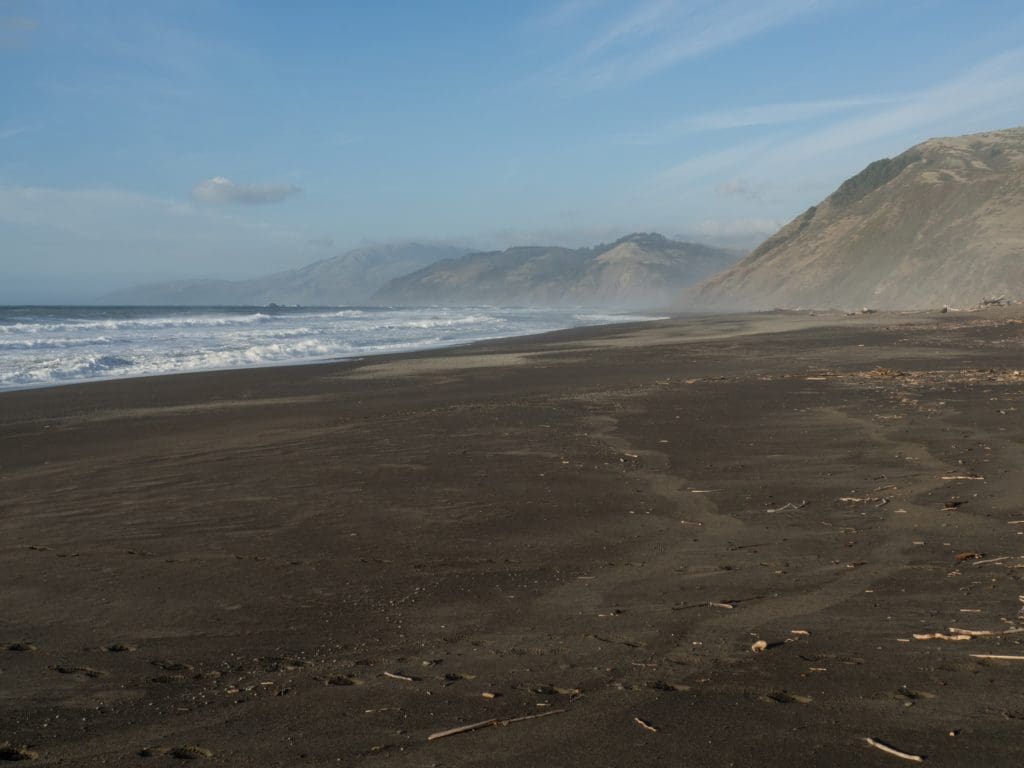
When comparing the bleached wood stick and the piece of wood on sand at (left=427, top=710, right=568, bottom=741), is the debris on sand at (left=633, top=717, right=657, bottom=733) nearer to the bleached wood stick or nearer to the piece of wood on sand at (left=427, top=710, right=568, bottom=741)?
the piece of wood on sand at (left=427, top=710, right=568, bottom=741)

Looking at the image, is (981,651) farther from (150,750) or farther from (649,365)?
(649,365)

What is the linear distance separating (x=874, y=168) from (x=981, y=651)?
100 m

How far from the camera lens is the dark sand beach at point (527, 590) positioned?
3.51m

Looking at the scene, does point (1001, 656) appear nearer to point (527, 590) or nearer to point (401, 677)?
point (527, 590)

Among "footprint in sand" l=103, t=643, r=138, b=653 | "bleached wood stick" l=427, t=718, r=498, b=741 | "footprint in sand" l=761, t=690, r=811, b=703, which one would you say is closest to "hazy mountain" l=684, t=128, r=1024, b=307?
"footprint in sand" l=761, t=690, r=811, b=703

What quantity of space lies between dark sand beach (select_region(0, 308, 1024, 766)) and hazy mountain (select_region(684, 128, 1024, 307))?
48.2 metres

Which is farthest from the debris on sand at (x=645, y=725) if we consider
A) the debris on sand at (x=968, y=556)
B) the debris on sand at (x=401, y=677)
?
the debris on sand at (x=968, y=556)

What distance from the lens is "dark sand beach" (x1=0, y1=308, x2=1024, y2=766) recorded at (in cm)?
351

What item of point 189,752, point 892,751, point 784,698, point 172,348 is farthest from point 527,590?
point 172,348

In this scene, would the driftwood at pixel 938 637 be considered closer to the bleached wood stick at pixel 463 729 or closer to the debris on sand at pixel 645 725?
the debris on sand at pixel 645 725

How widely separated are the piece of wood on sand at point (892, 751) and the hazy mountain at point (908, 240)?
175 ft

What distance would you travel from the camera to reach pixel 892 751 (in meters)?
3.18

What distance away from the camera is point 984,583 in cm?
500

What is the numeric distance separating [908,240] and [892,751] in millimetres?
73321
